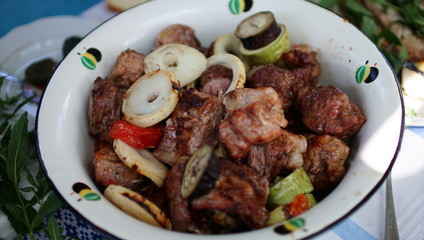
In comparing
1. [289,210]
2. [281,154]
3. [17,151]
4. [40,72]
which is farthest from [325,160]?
[40,72]

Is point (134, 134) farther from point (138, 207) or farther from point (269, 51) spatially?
point (269, 51)

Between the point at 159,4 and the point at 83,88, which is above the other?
the point at 159,4

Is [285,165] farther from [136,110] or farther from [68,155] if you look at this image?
[68,155]

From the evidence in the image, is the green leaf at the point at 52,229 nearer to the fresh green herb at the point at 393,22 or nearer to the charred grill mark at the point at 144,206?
the charred grill mark at the point at 144,206

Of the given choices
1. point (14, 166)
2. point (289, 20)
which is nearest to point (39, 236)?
point (14, 166)

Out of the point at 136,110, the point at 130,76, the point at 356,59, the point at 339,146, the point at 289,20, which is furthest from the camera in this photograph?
the point at 289,20

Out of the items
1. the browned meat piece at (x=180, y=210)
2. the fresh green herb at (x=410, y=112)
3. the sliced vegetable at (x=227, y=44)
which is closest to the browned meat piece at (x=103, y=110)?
the browned meat piece at (x=180, y=210)

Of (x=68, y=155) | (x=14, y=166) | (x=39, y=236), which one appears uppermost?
(x=68, y=155)
